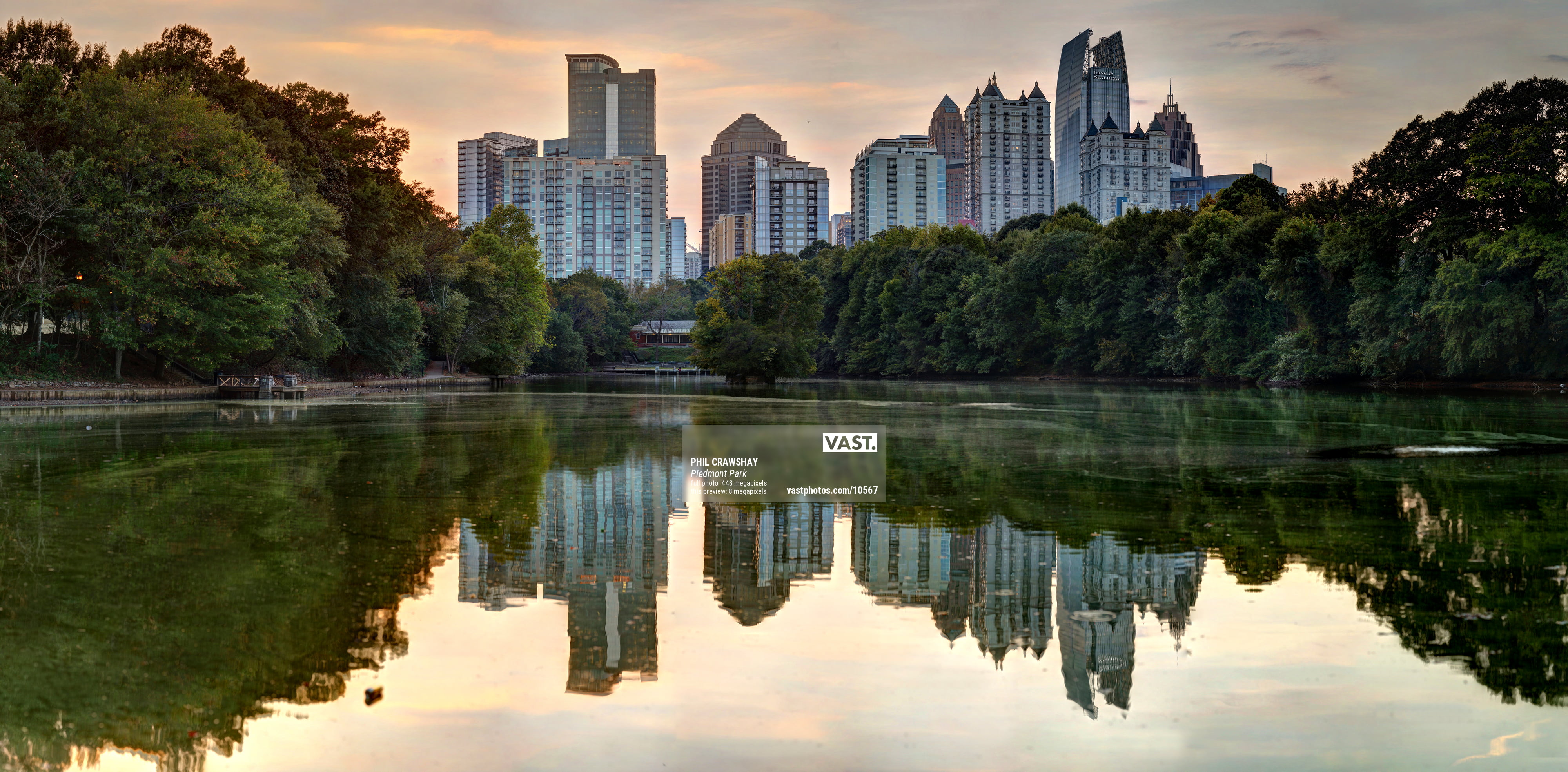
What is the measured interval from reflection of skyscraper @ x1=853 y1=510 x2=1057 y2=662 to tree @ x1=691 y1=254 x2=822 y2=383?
5205cm

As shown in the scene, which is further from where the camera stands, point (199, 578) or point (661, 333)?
point (661, 333)

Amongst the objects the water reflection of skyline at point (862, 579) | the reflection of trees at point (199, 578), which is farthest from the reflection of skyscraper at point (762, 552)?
the reflection of trees at point (199, 578)

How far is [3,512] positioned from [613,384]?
5354 centimetres

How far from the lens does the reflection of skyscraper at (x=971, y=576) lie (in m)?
6.57

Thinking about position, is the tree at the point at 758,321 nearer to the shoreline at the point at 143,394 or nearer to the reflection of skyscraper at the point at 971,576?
the shoreline at the point at 143,394

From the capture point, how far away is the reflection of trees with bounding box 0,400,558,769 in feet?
16.5

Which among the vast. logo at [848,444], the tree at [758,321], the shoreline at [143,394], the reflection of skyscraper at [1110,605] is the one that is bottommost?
the reflection of skyscraper at [1110,605]

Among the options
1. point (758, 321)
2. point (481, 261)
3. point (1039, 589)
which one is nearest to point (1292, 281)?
point (758, 321)

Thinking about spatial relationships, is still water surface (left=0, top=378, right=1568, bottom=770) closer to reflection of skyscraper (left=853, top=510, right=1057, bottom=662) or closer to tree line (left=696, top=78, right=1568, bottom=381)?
reflection of skyscraper (left=853, top=510, right=1057, bottom=662)

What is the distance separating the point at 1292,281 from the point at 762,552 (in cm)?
5082

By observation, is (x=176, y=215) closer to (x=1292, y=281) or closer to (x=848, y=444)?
(x=848, y=444)

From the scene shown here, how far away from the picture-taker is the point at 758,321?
64875mm

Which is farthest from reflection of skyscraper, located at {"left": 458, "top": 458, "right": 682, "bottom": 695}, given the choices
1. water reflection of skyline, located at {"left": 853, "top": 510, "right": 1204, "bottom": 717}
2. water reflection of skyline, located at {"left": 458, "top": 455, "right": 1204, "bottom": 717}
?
water reflection of skyline, located at {"left": 853, "top": 510, "right": 1204, "bottom": 717}

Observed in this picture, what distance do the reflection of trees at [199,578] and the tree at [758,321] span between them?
45163 millimetres
